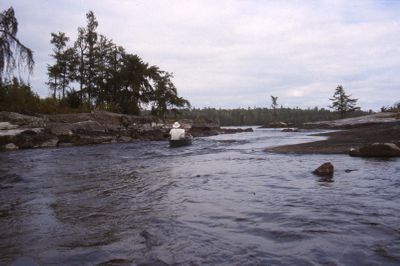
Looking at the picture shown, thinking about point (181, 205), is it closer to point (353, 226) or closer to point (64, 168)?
point (353, 226)

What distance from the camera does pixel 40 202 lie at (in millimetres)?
8781

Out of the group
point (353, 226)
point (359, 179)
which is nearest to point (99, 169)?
point (359, 179)

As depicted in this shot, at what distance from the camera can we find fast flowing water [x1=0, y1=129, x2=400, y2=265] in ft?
16.7

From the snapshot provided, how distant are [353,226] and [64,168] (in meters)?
12.3

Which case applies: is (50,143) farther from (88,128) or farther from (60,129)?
(88,128)

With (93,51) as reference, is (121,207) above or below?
below

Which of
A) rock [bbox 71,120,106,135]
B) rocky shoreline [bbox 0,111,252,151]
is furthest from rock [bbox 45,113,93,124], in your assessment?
rock [bbox 71,120,106,135]

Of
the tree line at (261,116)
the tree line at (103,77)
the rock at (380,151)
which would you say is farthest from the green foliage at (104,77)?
the tree line at (261,116)

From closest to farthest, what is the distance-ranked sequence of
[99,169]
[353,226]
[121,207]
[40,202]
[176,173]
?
[353,226]
[121,207]
[40,202]
[176,173]
[99,169]

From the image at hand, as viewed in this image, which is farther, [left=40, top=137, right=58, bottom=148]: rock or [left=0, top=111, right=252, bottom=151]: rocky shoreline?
[left=40, top=137, right=58, bottom=148]: rock

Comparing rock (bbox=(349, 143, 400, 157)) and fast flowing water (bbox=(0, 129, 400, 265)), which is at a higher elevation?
rock (bbox=(349, 143, 400, 157))

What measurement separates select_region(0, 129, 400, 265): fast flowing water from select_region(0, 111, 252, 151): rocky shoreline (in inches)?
596

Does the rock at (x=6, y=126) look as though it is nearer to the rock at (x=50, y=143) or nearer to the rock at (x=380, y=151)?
the rock at (x=50, y=143)

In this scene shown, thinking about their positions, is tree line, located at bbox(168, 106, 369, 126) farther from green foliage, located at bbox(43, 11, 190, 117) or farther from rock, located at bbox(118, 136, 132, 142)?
rock, located at bbox(118, 136, 132, 142)
